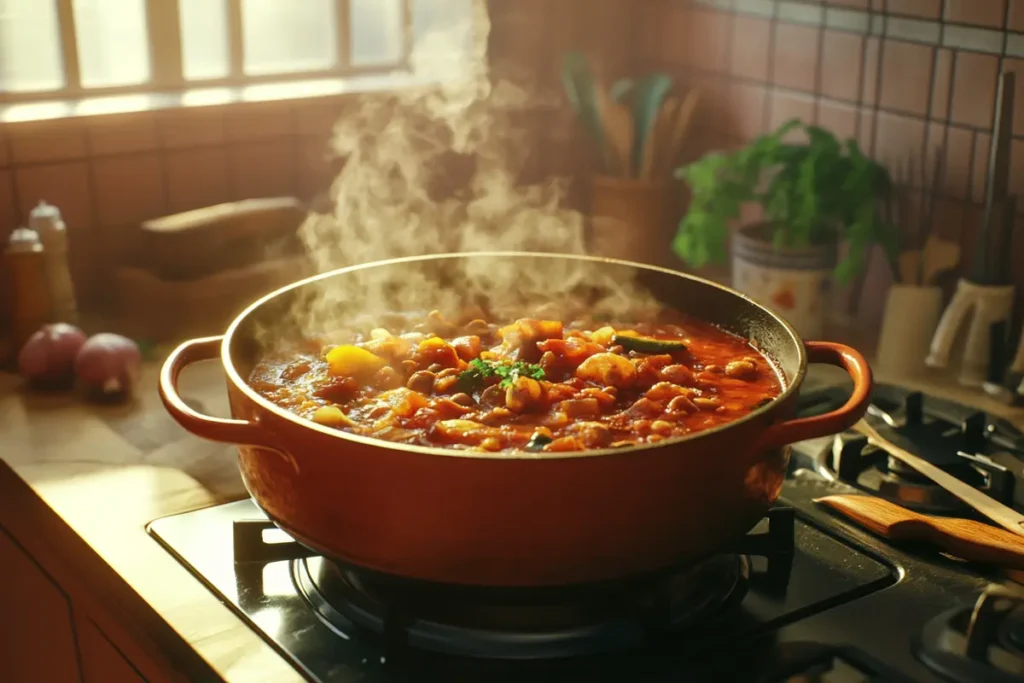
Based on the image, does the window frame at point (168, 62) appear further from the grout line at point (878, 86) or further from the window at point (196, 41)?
the grout line at point (878, 86)

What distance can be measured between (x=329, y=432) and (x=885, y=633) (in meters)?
0.54

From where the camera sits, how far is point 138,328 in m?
1.93

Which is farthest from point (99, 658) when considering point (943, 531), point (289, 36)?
point (289, 36)

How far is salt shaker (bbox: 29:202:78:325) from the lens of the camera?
1.84 metres

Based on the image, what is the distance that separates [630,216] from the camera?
2.21m

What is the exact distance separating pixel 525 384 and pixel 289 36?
1419 mm

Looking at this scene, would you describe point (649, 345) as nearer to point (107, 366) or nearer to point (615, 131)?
point (107, 366)

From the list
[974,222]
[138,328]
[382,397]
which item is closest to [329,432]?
[382,397]

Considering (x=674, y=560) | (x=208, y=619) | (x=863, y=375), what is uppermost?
(x=863, y=375)

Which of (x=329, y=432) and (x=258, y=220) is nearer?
(x=329, y=432)

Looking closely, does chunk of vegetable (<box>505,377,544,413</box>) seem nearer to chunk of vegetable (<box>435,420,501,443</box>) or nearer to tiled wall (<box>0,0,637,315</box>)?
chunk of vegetable (<box>435,420,501,443</box>)

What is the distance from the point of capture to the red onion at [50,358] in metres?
1.72

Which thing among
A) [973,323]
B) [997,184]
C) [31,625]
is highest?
[997,184]

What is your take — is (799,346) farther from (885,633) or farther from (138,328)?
(138,328)
